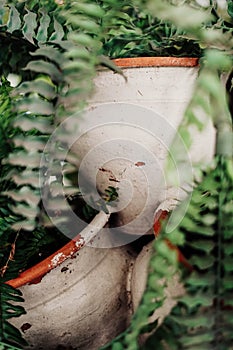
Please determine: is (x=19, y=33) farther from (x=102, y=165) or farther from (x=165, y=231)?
(x=165, y=231)

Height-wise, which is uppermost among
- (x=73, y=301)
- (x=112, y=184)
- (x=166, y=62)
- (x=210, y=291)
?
(x=166, y=62)

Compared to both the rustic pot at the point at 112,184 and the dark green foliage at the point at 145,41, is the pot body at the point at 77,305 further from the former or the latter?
the dark green foliage at the point at 145,41

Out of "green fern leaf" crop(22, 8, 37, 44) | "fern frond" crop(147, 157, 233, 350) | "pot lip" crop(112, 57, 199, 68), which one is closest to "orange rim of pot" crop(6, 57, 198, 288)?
"pot lip" crop(112, 57, 199, 68)

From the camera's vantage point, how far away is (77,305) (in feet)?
3.40

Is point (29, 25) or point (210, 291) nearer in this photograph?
point (210, 291)

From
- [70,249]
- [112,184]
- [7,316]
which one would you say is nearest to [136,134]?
[112,184]

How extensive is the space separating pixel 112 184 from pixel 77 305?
21 centimetres

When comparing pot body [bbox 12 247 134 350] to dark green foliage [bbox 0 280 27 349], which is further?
pot body [bbox 12 247 134 350]

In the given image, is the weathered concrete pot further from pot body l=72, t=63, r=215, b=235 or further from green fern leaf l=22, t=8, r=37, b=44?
green fern leaf l=22, t=8, r=37, b=44

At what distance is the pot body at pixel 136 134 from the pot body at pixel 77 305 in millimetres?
118

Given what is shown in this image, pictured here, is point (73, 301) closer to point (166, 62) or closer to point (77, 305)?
point (77, 305)

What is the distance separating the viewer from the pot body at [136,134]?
99 centimetres

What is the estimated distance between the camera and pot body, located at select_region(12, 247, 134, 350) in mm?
1030

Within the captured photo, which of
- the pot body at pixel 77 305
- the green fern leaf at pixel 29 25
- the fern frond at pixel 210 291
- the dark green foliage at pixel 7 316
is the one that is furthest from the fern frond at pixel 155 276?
the green fern leaf at pixel 29 25
